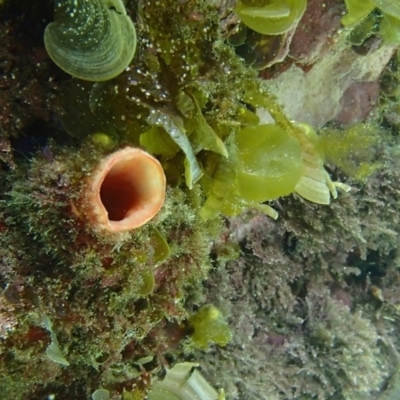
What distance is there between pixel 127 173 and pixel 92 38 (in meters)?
0.57

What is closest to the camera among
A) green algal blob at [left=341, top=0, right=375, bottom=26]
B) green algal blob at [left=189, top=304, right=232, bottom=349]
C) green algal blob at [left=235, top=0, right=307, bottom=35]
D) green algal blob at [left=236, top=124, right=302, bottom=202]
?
green algal blob at [left=235, top=0, right=307, bottom=35]

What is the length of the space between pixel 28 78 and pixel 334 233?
310 centimetres

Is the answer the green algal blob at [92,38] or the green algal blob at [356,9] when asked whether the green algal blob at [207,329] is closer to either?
the green algal blob at [92,38]

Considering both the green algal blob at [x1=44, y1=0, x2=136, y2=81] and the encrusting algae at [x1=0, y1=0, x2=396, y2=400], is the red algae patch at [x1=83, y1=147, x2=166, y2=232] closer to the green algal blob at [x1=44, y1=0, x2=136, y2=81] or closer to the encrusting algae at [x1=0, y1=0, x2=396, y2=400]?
the encrusting algae at [x1=0, y1=0, x2=396, y2=400]

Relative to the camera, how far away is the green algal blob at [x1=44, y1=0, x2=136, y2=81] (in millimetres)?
1634

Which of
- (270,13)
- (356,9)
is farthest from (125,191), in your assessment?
(356,9)

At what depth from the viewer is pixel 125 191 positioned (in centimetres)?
169

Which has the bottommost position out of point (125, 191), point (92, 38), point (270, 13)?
point (125, 191)

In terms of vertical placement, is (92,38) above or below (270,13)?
below

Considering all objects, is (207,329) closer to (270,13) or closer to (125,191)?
(125,191)

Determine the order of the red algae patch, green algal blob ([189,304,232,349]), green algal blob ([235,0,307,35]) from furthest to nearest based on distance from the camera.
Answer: green algal blob ([189,304,232,349]), green algal blob ([235,0,307,35]), the red algae patch

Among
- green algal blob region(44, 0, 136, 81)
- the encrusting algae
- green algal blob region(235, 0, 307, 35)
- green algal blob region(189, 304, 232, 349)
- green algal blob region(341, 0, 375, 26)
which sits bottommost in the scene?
green algal blob region(189, 304, 232, 349)

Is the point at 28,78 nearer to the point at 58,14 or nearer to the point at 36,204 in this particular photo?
the point at 58,14

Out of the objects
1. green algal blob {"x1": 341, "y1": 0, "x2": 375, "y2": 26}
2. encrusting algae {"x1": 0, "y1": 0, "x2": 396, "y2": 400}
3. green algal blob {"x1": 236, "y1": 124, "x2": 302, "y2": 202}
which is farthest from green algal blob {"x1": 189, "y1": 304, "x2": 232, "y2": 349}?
green algal blob {"x1": 341, "y1": 0, "x2": 375, "y2": 26}
